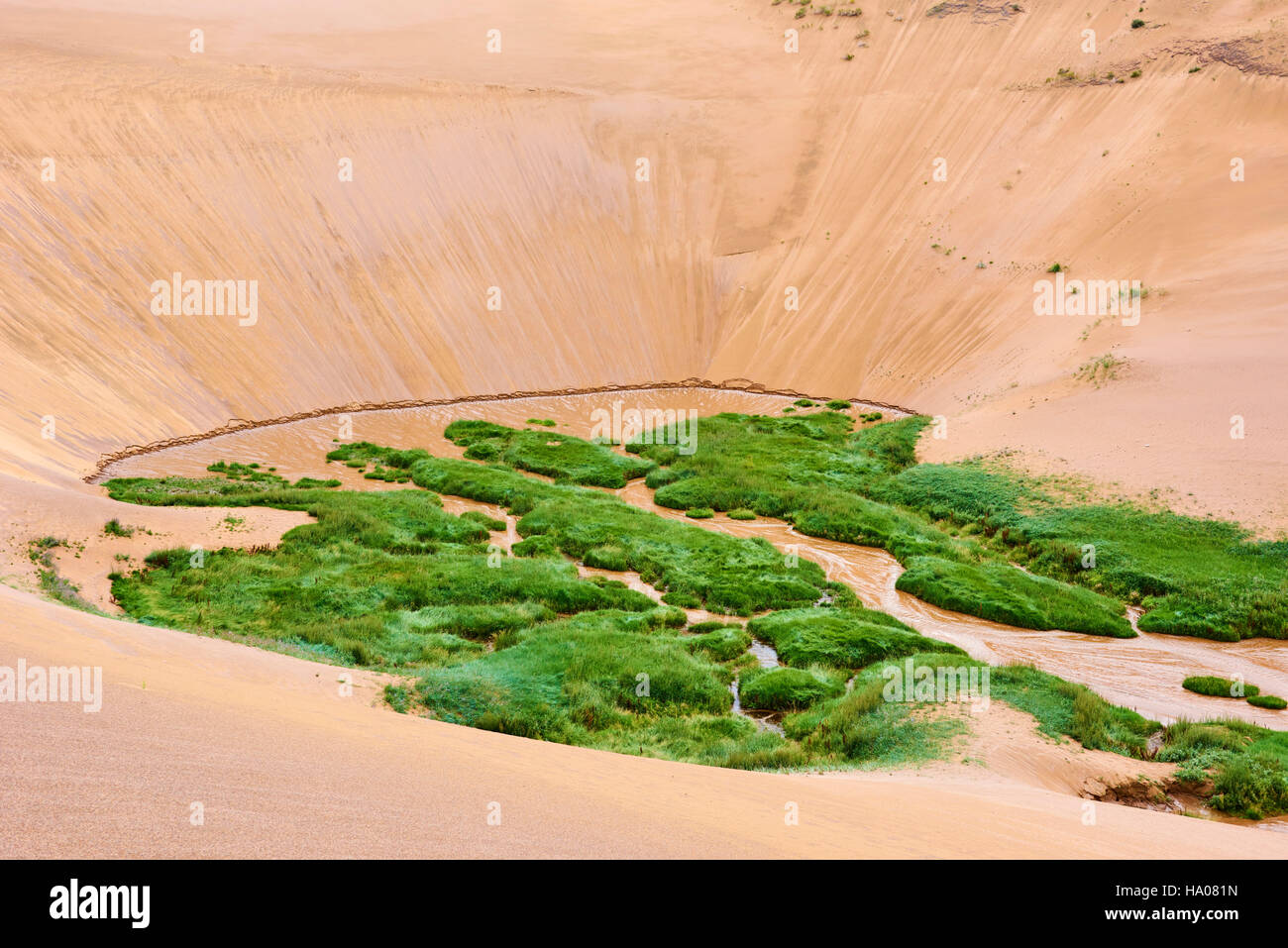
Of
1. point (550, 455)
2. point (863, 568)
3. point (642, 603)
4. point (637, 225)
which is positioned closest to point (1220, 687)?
point (863, 568)

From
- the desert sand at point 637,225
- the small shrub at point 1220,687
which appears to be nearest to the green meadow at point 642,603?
the desert sand at point 637,225

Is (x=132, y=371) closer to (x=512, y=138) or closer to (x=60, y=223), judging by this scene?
(x=60, y=223)

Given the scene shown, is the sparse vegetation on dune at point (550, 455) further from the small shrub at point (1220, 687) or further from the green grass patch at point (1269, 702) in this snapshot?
the green grass patch at point (1269, 702)

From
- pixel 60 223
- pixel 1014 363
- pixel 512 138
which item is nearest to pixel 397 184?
pixel 512 138

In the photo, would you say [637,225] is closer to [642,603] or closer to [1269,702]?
[642,603]

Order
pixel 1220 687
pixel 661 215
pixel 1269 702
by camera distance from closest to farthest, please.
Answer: pixel 1269 702, pixel 1220 687, pixel 661 215
